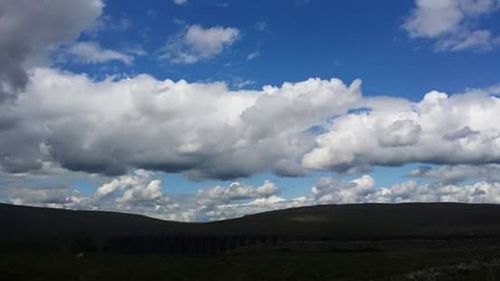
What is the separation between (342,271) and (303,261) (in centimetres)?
1660

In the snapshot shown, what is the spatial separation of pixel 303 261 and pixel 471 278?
43.0m

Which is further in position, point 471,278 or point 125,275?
point 125,275

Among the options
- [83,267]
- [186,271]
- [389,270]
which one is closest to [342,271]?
[389,270]

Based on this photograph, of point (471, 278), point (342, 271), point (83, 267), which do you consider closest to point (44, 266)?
point (83, 267)

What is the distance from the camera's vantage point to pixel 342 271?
76.9 m

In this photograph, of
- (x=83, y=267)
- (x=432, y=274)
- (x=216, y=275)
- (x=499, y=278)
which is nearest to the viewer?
(x=499, y=278)

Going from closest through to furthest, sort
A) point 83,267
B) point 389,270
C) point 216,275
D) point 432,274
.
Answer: point 432,274
point 389,270
point 216,275
point 83,267

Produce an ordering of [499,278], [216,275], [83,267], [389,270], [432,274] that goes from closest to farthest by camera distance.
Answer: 1. [499,278]
2. [432,274]
3. [389,270]
4. [216,275]
5. [83,267]

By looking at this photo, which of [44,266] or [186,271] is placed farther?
[44,266]

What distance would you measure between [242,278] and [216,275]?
5.91 metres

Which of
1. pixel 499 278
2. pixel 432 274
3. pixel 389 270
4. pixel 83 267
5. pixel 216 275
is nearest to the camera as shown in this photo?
pixel 499 278

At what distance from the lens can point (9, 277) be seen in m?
74.2

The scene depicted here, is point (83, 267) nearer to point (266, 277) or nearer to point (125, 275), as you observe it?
point (125, 275)

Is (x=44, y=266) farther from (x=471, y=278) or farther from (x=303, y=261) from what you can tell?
(x=471, y=278)
